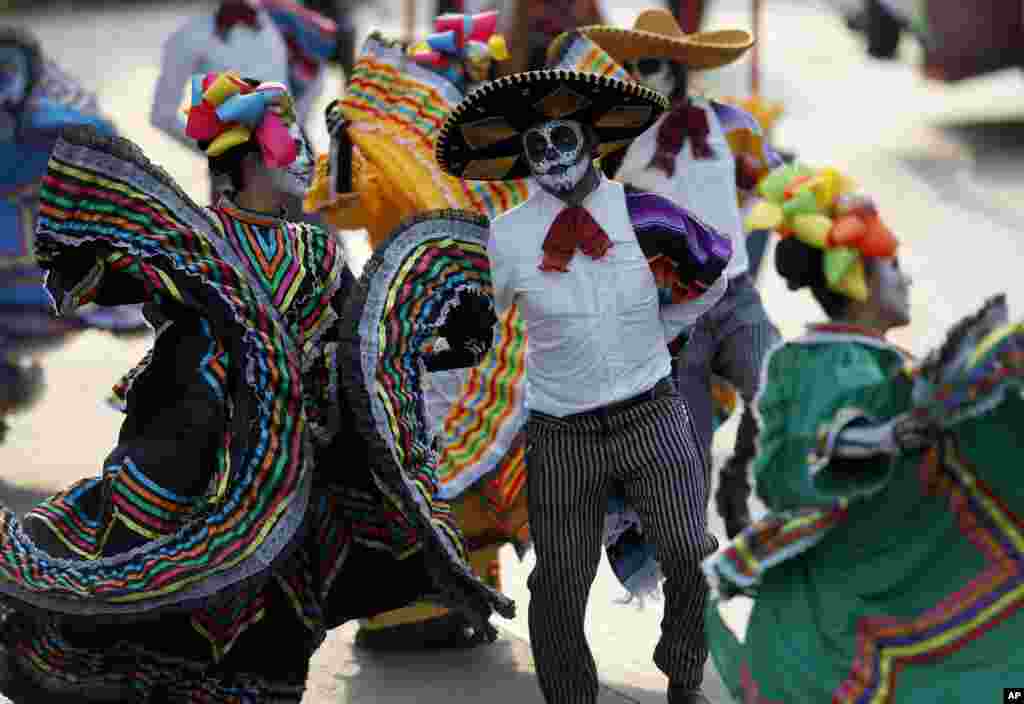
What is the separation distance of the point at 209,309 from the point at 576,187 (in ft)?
3.20

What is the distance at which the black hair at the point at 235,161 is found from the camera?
566cm

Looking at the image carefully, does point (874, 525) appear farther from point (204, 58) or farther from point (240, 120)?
point (204, 58)

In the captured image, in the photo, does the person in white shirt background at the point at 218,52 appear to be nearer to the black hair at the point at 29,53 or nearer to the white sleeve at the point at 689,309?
the black hair at the point at 29,53

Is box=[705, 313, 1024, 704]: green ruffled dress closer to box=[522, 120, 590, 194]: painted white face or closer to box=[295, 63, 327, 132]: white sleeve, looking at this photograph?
box=[522, 120, 590, 194]: painted white face

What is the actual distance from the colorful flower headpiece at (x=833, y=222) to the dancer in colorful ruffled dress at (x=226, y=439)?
104 centimetres

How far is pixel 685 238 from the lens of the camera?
5.68m

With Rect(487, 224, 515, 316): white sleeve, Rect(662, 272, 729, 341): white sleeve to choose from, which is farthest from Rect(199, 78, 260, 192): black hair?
Rect(662, 272, 729, 341): white sleeve

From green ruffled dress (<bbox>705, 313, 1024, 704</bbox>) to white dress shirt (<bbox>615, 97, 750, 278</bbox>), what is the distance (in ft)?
7.38

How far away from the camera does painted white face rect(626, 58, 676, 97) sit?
290 inches

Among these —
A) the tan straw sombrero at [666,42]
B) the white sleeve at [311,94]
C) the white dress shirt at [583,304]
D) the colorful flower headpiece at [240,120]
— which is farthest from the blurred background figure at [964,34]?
the colorful flower headpiece at [240,120]

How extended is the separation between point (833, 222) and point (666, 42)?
244cm

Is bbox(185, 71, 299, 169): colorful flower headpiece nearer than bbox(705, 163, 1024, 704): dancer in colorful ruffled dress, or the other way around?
bbox(705, 163, 1024, 704): dancer in colorful ruffled dress

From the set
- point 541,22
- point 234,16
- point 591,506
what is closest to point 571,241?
point 591,506

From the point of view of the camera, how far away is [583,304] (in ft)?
18.3
